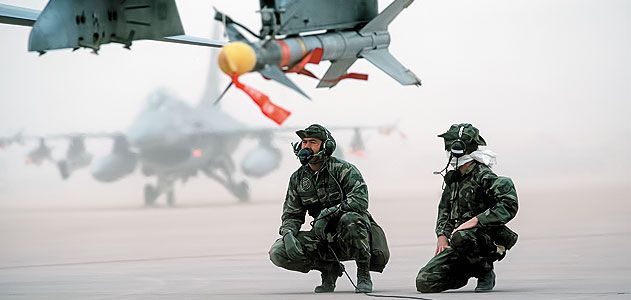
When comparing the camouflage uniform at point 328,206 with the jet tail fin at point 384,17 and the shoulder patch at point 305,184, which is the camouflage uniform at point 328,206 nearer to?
the shoulder patch at point 305,184

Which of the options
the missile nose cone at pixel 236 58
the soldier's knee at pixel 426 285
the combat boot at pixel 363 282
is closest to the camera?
the missile nose cone at pixel 236 58

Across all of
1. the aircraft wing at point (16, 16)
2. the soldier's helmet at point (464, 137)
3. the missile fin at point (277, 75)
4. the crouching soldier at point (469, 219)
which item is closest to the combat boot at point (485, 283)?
the crouching soldier at point (469, 219)

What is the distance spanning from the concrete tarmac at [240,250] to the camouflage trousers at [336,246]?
0.29 m

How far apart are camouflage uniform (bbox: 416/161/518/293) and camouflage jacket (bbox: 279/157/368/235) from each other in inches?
27.6

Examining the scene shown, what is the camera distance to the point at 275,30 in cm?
1028

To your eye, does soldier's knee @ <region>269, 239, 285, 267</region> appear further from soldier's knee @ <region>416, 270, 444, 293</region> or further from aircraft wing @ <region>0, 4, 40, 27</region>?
aircraft wing @ <region>0, 4, 40, 27</region>

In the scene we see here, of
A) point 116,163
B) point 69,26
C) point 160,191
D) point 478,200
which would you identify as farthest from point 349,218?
point 160,191

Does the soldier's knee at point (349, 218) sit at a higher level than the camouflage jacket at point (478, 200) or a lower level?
lower

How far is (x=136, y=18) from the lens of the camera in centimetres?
1171

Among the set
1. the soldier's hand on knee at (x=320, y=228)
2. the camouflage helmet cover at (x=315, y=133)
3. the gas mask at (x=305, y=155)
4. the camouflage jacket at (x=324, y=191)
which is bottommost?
the soldier's hand on knee at (x=320, y=228)

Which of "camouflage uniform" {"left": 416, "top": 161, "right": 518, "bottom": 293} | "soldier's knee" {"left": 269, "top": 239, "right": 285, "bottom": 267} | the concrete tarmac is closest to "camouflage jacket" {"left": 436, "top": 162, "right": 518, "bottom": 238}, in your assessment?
"camouflage uniform" {"left": 416, "top": 161, "right": 518, "bottom": 293}

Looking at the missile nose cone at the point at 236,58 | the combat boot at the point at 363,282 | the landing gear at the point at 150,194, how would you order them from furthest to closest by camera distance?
1. the landing gear at the point at 150,194
2. the combat boot at the point at 363,282
3. the missile nose cone at the point at 236,58

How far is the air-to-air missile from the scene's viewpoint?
9.90 m

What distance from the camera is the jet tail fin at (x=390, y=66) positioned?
38.0 feet
